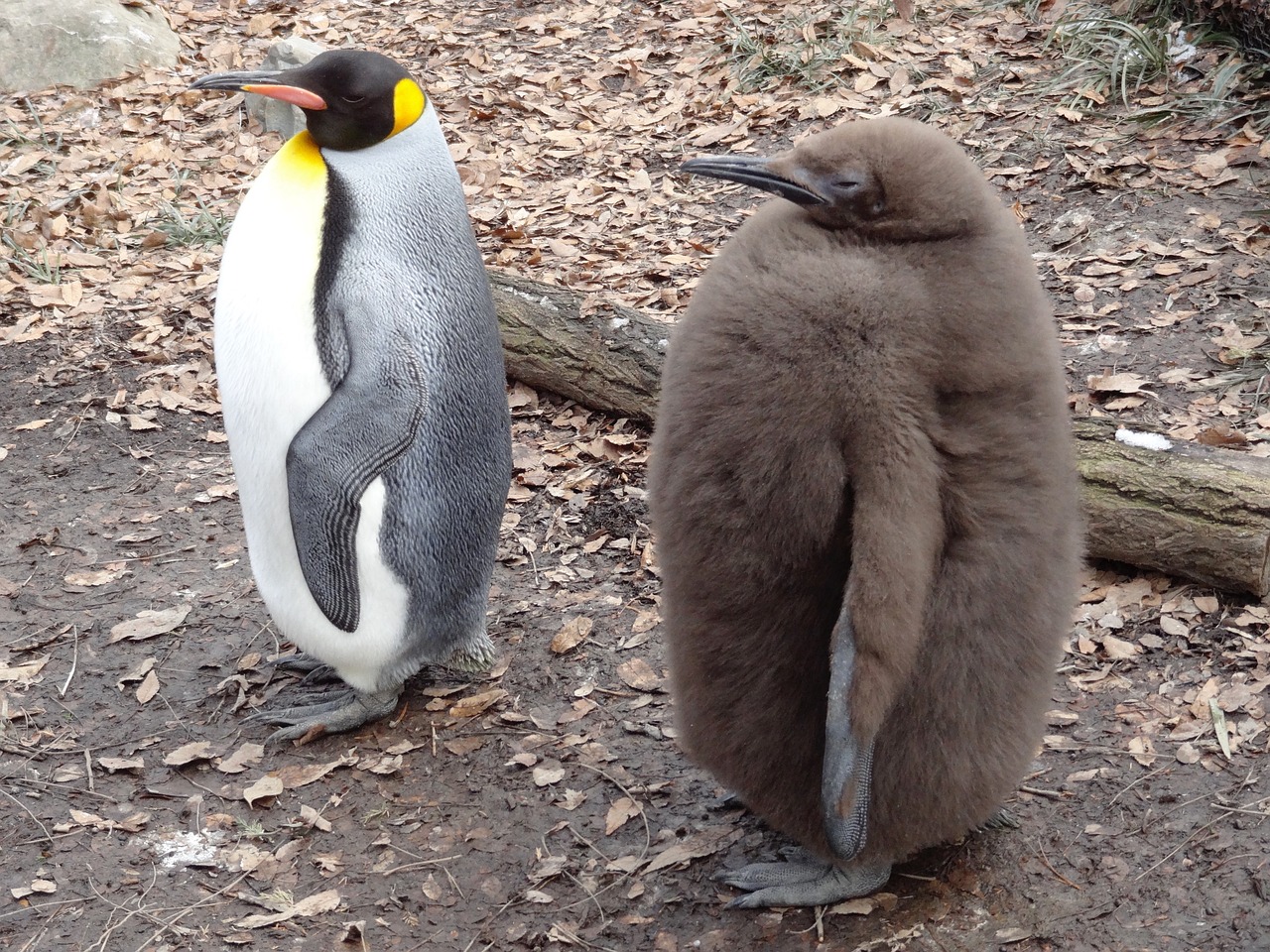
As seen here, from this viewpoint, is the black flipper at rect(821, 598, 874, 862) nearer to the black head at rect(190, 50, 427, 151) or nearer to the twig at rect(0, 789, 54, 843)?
the black head at rect(190, 50, 427, 151)

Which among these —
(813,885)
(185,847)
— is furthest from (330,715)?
(813,885)

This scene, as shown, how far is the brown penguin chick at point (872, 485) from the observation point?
2.12 m

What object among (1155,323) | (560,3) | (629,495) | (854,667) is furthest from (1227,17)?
(854,667)

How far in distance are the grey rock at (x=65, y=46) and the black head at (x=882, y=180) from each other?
724 cm

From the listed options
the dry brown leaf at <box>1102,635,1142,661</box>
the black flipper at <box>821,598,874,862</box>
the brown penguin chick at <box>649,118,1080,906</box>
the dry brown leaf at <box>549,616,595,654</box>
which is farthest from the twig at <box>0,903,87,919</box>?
the dry brown leaf at <box>1102,635,1142,661</box>

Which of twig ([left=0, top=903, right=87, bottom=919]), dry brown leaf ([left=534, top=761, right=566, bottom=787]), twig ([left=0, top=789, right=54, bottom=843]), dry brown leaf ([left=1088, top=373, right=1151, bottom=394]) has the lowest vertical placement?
twig ([left=0, top=789, right=54, bottom=843])

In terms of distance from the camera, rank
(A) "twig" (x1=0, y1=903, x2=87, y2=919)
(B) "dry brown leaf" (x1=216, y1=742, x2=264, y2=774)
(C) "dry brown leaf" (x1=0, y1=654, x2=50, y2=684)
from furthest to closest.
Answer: (C) "dry brown leaf" (x1=0, y1=654, x2=50, y2=684)
(B) "dry brown leaf" (x1=216, y1=742, x2=264, y2=774)
(A) "twig" (x1=0, y1=903, x2=87, y2=919)

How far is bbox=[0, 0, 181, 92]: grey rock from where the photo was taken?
792 cm

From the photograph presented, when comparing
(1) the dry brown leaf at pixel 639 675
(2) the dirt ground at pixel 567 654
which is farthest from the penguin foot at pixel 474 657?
(1) the dry brown leaf at pixel 639 675

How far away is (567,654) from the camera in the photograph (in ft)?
12.1

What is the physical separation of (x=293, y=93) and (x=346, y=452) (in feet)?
3.05

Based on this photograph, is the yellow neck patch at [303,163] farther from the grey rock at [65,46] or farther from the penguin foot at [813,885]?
the grey rock at [65,46]

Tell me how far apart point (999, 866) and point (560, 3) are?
726cm

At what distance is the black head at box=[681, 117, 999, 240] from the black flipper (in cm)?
71
